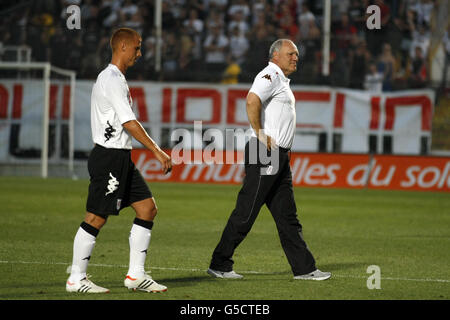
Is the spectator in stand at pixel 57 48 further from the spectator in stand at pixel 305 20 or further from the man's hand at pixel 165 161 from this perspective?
the man's hand at pixel 165 161

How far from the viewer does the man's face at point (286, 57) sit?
863cm

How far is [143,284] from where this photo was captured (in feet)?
25.2

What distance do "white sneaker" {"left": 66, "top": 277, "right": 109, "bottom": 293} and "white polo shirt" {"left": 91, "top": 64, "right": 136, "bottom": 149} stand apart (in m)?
1.15

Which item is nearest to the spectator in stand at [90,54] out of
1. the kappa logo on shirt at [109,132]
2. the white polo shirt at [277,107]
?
the white polo shirt at [277,107]

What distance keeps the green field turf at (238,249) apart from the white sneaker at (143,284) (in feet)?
0.27

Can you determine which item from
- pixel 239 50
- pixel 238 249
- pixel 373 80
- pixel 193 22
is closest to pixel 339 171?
pixel 373 80

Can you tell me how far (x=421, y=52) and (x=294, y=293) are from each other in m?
15.9

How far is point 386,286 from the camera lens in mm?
8266

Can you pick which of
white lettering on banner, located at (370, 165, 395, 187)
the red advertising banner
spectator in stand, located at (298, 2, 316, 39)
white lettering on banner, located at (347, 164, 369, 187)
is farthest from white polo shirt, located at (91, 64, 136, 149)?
spectator in stand, located at (298, 2, 316, 39)

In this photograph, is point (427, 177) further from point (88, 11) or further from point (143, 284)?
point (143, 284)

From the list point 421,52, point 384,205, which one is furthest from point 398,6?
point 384,205

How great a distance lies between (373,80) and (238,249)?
482 inches

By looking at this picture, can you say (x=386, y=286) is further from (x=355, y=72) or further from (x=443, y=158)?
(x=355, y=72)
